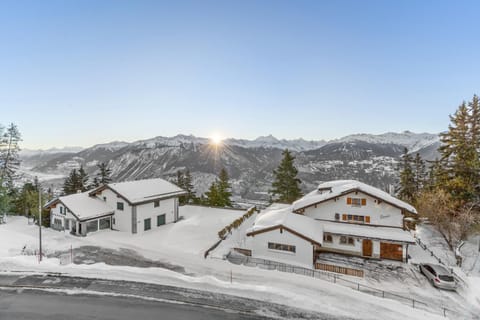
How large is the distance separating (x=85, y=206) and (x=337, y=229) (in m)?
27.3

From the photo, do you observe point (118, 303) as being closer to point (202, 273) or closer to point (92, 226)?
point (202, 273)

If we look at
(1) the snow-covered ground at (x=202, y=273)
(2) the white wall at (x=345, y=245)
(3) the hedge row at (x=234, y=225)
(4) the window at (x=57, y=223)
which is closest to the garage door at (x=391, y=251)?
(2) the white wall at (x=345, y=245)

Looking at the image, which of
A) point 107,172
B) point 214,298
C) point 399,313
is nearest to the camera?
point 399,313

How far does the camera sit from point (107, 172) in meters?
48.0

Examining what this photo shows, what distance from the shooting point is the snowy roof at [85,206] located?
87.5 ft

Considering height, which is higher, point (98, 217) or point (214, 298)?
point (98, 217)

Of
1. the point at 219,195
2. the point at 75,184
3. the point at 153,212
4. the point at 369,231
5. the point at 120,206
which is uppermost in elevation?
the point at 75,184

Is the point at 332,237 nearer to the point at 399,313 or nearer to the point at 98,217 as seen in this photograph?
the point at 399,313

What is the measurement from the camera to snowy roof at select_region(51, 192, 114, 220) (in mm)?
26661

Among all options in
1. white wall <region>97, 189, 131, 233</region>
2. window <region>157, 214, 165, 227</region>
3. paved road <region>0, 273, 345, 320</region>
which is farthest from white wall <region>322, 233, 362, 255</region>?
white wall <region>97, 189, 131, 233</region>

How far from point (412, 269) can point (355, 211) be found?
653 centimetres

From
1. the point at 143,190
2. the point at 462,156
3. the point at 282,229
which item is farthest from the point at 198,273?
the point at 462,156

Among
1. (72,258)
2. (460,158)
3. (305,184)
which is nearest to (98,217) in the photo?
(72,258)

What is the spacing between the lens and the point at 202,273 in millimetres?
18031
